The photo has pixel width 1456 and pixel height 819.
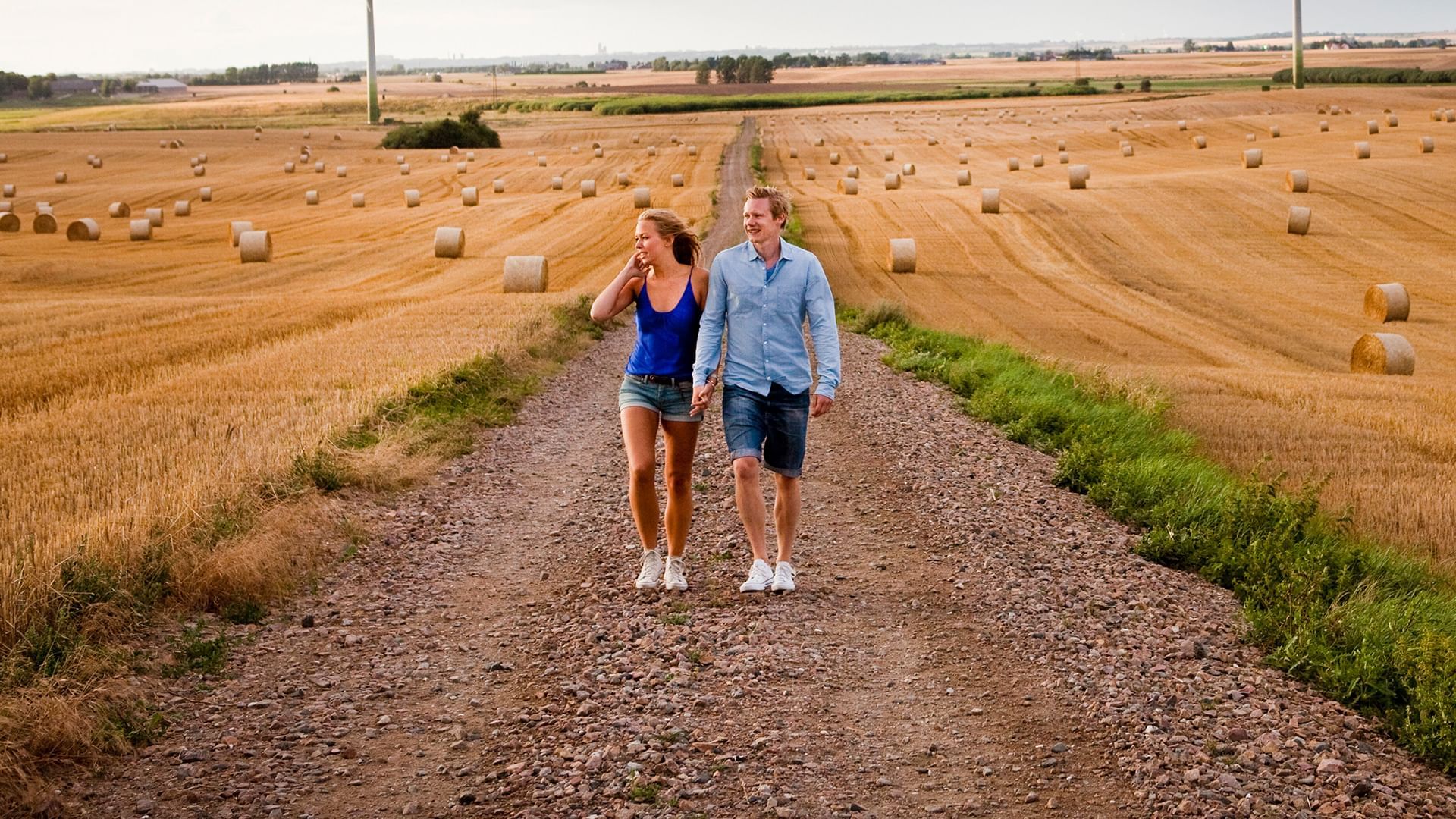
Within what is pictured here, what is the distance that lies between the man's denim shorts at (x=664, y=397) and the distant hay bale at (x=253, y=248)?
28486mm

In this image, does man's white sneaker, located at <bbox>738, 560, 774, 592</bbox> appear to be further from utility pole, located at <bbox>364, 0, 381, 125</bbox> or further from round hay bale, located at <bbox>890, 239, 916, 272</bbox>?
utility pole, located at <bbox>364, 0, 381, 125</bbox>

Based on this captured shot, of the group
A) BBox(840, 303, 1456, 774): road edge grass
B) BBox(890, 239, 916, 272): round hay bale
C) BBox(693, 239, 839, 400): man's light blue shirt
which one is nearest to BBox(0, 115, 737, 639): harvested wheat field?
BBox(693, 239, 839, 400): man's light blue shirt

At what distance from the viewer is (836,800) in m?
5.59

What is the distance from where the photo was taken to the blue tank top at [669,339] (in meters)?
8.08

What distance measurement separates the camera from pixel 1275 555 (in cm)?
861

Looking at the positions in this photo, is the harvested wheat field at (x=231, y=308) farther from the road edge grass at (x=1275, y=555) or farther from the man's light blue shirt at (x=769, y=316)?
the road edge grass at (x=1275, y=555)

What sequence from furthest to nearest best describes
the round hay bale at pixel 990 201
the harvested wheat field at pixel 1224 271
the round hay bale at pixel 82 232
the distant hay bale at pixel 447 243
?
the round hay bale at pixel 990 201 → the round hay bale at pixel 82 232 → the distant hay bale at pixel 447 243 → the harvested wheat field at pixel 1224 271

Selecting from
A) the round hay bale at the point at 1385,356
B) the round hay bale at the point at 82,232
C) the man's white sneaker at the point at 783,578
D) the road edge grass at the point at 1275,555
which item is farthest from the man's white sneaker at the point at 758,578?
the round hay bale at the point at 82,232

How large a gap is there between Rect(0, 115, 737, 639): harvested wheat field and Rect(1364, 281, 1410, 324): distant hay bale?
51.0ft

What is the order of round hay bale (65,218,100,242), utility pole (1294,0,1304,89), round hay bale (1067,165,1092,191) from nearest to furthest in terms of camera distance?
round hay bale (65,218,100,242)
round hay bale (1067,165,1092,191)
utility pole (1294,0,1304,89)

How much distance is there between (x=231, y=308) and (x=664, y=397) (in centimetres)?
1874

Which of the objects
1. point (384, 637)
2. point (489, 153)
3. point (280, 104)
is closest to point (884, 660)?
point (384, 637)

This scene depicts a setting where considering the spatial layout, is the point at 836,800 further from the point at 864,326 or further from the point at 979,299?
the point at 979,299

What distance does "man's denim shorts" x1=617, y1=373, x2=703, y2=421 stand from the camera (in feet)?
26.7
